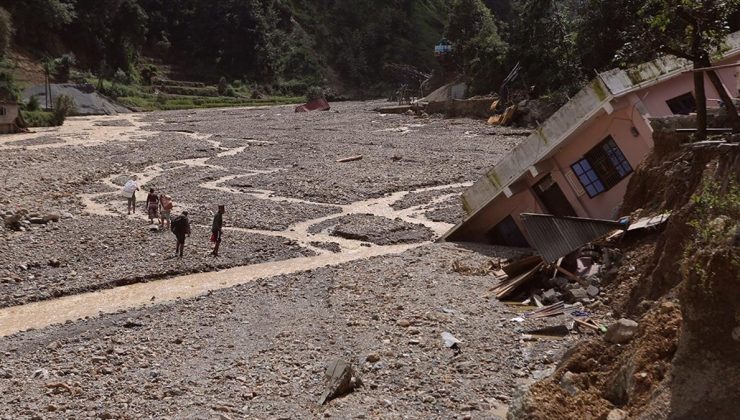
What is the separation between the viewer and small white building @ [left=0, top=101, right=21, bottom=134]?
2064 inches

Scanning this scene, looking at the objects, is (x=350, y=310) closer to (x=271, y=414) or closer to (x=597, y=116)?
(x=271, y=414)

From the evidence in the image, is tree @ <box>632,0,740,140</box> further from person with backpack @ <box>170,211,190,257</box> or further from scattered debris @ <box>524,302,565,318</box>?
person with backpack @ <box>170,211,190,257</box>

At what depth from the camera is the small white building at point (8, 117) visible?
52.4 m

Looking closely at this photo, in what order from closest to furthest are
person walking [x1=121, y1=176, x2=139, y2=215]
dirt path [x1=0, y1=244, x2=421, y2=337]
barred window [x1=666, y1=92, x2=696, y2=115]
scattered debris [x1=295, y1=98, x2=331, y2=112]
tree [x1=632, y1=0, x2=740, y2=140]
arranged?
tree [x1=632, y1=0, x2=740, y2=140], dirt path [x1=0, y1=244, x2=421, y2=337], barred window [x1=666, y1=92, x2=696, y2=115], person walking [x1=121, y1=176, x2=139, y2=215], scattered debris [x1=295, y1=98, x2=331, y2=112]

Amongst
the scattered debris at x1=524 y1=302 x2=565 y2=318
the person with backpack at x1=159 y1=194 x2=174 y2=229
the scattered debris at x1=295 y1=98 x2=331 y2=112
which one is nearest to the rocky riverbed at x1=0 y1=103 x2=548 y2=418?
the scattered debris at x1=524 y1=302 x2=565 y2=318

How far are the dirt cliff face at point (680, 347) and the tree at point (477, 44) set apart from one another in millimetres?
58189

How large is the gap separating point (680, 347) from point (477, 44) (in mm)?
68560

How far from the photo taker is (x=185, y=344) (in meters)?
14.6

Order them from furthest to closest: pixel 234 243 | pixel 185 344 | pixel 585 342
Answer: pixel 234 243 < pixel 185 344 < pixel 585 342

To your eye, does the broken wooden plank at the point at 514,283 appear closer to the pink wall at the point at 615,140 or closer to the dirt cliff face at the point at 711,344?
the pink wall at the point at 615,140

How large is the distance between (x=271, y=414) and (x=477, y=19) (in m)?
77.6

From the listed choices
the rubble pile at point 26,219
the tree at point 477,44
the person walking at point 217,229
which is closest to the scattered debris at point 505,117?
the tree at point 477,44

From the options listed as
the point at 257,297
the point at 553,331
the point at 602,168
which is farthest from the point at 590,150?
the point at 257,297

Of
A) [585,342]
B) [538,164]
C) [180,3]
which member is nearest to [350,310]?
[585,342]
